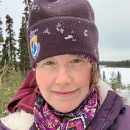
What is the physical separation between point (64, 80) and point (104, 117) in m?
0.48

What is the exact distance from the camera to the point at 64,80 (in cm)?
194

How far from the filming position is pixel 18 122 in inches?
93.3

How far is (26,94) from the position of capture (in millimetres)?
2570

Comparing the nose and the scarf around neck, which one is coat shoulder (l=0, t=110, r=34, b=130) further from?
the nose

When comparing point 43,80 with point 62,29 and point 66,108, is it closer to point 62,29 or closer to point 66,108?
point 66,108

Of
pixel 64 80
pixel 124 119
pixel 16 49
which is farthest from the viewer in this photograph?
pixel 16 49

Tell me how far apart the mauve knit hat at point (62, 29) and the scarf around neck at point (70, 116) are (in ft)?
1.17

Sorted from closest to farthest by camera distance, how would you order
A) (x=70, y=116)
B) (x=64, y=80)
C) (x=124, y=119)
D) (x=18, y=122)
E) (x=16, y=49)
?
1. (x=64, y=80)
2. (x=124, y=119)
3. (x=70, y=116)
4. (x=18, y=122)
5. (x=16, y=49)

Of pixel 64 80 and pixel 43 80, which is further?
pixel 43 80

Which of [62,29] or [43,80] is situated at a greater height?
[62,29]

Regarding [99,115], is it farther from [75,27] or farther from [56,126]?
[75,27]

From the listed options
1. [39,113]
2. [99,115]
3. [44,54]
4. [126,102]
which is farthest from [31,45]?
[126,102]

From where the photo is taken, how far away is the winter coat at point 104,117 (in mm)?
2045

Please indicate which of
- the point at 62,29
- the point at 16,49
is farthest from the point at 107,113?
the point at 16,49
